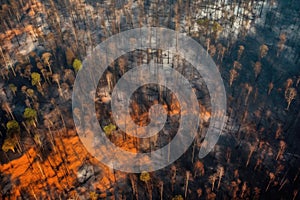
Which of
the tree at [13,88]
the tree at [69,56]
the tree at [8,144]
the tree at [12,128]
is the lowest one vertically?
the tree at [8,144]

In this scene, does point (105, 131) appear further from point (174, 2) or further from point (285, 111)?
point (174, 2)

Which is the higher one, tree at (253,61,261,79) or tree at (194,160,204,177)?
tree at (253,61,261,79)

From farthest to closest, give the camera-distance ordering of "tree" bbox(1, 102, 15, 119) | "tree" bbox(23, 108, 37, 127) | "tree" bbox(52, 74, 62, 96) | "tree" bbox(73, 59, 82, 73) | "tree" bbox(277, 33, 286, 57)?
"tree" bbox(277, 33, 286, 57) < "tree" bbox(73, 59, 82, 73) < "tree" bbox(52, 74, 62, 96) < "tree" bbox(1, 102, 15, 119) < "tree" bbox(23, 108, 37, 127)

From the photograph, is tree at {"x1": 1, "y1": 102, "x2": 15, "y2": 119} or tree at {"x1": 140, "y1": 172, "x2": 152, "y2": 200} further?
tree at {"x1": 1, "y1": 102, "x2": 15, "y2": 119}

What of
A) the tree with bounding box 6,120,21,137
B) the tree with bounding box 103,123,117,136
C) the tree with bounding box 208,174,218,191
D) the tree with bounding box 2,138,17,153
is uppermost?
the tree with bounding box 6,120,21,137

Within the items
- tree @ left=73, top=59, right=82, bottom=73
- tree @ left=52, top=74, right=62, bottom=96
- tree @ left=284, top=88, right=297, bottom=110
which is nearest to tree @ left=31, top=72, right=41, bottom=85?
tree @ left=52, top=74, right=62, bottom=96

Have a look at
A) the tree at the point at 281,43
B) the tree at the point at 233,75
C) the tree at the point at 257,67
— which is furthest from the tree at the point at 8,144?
the tree at the point at 281,43

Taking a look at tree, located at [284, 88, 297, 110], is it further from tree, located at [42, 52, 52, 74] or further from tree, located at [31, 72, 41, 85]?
tree, located at [31, 72, 41, 85]

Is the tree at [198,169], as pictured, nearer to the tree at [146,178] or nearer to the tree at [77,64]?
the tree at [146,178]

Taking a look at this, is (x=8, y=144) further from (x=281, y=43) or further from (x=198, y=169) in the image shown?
(x=281, y=43)

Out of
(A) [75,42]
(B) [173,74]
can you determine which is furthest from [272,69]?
(A) [75,42]
